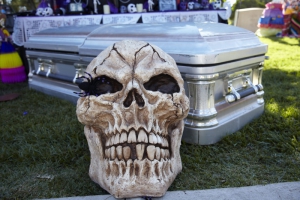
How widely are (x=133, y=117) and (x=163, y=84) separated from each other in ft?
0.92

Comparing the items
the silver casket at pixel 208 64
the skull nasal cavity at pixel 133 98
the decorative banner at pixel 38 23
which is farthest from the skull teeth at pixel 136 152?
the decorative banner at pixel 38 23

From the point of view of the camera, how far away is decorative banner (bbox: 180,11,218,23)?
4.73 meters

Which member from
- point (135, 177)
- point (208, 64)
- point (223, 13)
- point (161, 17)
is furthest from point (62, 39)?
point (223, 13)

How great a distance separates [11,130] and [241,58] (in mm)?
2139

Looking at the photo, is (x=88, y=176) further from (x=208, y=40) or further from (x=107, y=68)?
(x=208, y=40)

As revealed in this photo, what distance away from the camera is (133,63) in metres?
1.70

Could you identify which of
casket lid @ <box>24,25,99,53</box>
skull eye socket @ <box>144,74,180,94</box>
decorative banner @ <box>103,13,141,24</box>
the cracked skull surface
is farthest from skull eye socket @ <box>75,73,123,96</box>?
decorative banner @ <box>103,13,141,24</box>

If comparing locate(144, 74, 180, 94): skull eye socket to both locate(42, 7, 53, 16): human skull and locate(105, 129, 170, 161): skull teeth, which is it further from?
locate(42, 7, 53, 16): human skull

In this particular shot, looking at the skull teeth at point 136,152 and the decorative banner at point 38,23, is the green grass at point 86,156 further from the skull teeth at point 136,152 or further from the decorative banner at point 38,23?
the decorative banner at point 38,23

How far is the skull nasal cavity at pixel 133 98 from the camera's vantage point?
1646 mm

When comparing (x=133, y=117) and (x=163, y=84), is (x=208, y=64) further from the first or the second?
(x=133, y=117)

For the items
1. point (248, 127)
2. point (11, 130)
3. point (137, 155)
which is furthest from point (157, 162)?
Result: point (11, 130)

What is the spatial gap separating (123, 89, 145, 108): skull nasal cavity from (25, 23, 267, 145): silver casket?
25.8 inches

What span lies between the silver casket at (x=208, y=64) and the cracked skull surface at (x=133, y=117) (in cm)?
46
